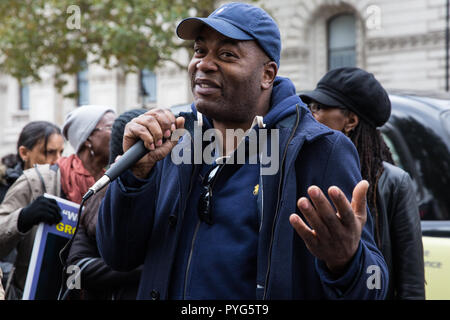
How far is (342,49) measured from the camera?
21672 millimetres

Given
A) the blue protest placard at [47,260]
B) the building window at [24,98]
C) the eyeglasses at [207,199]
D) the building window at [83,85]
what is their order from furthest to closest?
the building window at [24,98], the building window at [83,85], the blue protest placard at [47,260], the eyeglasses at [207,199]

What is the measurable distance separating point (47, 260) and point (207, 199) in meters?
1.63

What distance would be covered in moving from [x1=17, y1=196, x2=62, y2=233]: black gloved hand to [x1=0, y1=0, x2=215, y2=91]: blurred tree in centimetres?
1279

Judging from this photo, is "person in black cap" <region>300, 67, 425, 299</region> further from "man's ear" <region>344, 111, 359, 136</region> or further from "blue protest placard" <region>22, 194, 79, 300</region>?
"blue protest placard" <region>22, 194, 79, 300</region>

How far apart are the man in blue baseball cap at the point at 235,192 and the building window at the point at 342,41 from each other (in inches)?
770

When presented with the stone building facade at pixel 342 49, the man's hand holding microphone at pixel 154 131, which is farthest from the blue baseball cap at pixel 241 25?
the stone building facade at pixel 342 49

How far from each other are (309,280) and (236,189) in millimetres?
415

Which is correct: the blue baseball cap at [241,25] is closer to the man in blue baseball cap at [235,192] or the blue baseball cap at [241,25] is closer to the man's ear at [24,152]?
the man in blue baseball cap at [235,192]

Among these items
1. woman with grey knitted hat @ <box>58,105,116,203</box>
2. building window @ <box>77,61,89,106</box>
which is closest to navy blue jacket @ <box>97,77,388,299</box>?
woman with grey knitted hat @ <box>58,105,116,203</box>

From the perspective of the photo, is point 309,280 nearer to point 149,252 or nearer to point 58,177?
point 149,252

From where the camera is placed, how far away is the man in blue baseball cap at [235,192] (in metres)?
2.06

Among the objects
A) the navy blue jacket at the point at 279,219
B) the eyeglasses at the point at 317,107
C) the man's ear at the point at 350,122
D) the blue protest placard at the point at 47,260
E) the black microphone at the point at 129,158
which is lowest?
the blue protest placard at the point at 47,260

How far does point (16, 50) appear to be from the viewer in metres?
17.3
